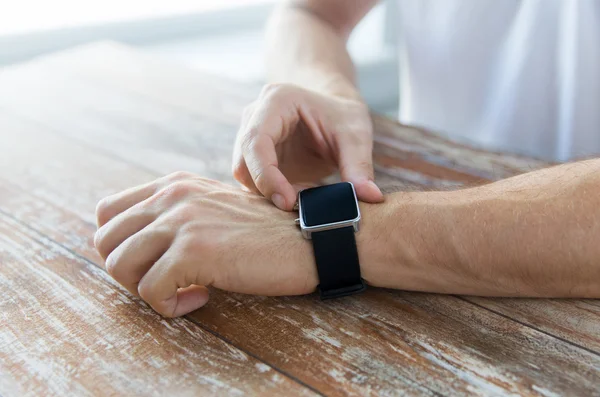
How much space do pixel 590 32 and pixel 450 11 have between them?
31 cm

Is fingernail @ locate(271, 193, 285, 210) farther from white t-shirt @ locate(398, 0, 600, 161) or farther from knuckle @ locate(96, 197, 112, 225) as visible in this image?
white t-shirt @ locate(398, 0, 600, 161)

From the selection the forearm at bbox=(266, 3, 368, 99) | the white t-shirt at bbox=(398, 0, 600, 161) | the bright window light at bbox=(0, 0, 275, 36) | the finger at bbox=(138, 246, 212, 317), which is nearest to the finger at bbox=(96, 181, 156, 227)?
the finger at bbox=(138, 246, 212, 317)

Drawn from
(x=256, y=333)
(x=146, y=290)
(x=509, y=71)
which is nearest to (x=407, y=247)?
(x=256, y=333)

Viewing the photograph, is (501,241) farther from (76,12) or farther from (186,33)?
(186,33)

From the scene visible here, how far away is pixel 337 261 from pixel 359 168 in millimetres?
189

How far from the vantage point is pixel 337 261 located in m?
0.79

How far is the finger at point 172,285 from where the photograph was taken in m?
0.75

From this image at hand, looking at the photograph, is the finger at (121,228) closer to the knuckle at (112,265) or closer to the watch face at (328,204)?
the knuckle at (112,265)

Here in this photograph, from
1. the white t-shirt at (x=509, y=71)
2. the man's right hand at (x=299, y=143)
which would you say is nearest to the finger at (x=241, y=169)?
the man's right hand at (x=299, y=143)

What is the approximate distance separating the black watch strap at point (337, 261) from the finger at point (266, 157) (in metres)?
0.09

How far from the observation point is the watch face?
0.79 m

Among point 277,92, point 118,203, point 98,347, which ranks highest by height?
point 277,92

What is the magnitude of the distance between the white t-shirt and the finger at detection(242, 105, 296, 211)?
1.66 feet

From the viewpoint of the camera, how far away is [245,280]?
2.56ft
